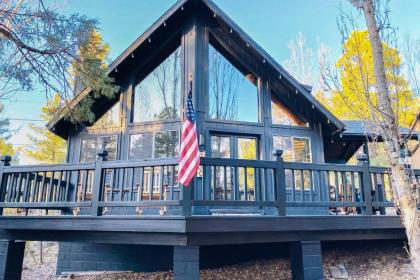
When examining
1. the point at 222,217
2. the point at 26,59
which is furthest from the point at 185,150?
the point at 26,59

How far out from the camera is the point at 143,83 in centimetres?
912

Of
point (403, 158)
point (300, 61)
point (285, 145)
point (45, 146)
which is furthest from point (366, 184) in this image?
point (300, 61)

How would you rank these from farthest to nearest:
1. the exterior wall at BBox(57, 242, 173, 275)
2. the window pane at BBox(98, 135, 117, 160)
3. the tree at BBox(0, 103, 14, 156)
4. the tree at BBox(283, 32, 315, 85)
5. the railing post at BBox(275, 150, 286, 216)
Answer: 1. the tree at BBox(283, 32, 315, 85)
2. the tree at BBox(0, 103, 14, 156)
3. the window pane at BBox(98, 135, 117, 160)
4. the exterior wall at BBox(57, 242, 173, 275)
5. the railing post at BBox(275, 150, 286, 216)

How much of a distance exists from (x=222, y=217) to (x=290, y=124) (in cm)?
561

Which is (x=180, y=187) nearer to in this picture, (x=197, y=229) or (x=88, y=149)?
(x=197, y=229)

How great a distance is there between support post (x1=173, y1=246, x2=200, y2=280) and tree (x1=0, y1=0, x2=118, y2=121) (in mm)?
4119

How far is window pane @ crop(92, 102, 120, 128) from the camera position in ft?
29.3

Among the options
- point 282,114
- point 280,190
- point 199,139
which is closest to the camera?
point 280,190

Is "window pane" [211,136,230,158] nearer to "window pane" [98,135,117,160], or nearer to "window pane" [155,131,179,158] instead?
"window pane" [155,131,179,158]

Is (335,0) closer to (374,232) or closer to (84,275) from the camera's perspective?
(374,232)

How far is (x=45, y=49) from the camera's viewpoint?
20.8 feet

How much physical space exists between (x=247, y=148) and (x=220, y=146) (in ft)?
2.96

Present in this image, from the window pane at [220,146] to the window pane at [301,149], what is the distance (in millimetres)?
2136

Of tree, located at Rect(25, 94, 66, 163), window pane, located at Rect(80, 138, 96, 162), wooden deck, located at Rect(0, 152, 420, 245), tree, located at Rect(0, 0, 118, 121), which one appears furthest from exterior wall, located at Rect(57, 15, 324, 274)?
tree, located at Rect(25, 94, 66, 163)
